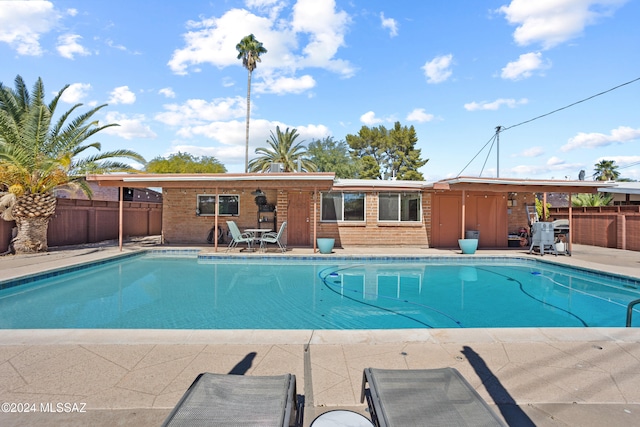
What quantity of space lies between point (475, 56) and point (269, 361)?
15484 millimetres

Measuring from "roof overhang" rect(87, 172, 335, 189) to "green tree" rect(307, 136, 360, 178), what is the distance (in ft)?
69.2

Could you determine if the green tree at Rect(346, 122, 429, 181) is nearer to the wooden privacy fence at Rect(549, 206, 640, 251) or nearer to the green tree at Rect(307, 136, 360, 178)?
the green tree at Rect(307, 136, 360, 178)

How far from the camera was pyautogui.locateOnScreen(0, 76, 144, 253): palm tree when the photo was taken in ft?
31.5

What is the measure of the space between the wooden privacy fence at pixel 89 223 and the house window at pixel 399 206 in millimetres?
11053

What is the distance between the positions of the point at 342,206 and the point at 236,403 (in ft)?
35.3

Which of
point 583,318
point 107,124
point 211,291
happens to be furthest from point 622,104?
point 107,124

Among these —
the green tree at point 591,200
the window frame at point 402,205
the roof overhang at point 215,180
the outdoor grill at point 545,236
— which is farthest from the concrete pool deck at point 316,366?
the green tree at point 591,200

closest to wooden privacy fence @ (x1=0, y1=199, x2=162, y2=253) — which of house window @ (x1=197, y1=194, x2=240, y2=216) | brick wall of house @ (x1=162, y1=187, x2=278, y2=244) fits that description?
brick wall of house @ (x1=162, y1=187, x2=278, y2=244)

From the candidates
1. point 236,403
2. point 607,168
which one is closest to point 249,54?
point 236,403

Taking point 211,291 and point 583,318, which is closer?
point 583,318

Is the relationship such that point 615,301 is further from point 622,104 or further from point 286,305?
point 622,104

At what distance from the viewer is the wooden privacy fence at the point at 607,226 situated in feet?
39.1

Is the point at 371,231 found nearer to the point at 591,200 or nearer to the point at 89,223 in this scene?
the point at 89,223

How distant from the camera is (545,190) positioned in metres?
11.2
